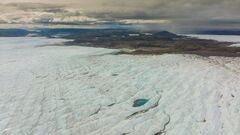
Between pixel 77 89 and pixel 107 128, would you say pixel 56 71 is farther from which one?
pixel 107 128

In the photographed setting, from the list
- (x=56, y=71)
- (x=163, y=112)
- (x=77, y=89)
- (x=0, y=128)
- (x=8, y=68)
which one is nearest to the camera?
(x=0, y=128)

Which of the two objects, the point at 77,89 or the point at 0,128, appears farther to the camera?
the point at 77,89

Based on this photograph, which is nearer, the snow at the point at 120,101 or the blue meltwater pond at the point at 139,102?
the snow at the point at 120,101

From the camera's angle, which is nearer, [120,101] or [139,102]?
[139,102]

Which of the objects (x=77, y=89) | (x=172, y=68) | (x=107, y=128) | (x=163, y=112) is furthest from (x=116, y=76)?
(x=107, y=128)

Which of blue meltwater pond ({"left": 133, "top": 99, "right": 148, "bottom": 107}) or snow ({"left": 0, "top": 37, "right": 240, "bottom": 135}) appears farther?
blue meltwater pond ({"left": 133, "top": 99, "right": 148, "bottom": 107})

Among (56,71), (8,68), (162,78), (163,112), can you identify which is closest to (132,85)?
(162,78)

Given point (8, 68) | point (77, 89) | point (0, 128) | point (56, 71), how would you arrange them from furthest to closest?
point (8, 68) < point (56, 71) < point (77, 89) < point (0, 128)
